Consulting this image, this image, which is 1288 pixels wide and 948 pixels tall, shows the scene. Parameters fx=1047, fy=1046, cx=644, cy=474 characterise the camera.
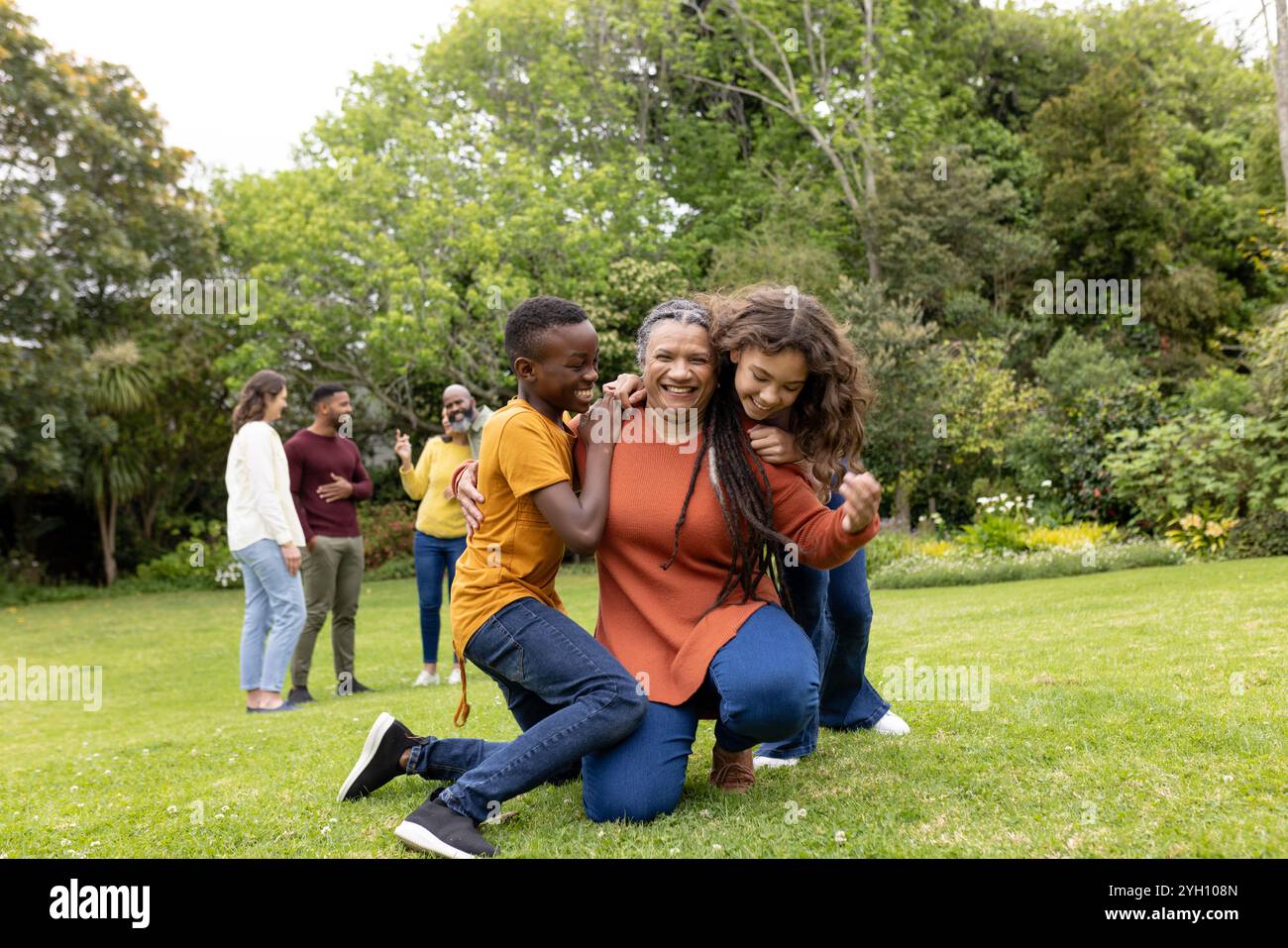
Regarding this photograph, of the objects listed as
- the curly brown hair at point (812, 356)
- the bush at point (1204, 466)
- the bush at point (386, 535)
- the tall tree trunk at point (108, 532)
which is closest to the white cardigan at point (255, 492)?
the curly brown hair at point (812, 356)

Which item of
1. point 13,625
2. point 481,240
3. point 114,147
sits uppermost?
point 114,147

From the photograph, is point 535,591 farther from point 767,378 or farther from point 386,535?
point 386,535

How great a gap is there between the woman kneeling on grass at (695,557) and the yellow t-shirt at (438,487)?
4.12 m

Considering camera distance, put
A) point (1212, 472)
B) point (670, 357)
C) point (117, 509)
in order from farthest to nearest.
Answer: point (117, 509) < point (1212, 472) < point (670, 357)

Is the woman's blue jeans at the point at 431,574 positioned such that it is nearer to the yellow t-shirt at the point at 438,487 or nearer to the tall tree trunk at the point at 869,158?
the yellow t-shirt at the point at 438,487

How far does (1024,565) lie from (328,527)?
8.55 meters

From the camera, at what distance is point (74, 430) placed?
1875 cm

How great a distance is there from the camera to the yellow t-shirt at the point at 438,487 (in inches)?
306

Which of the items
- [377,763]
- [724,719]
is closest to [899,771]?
[724,719]

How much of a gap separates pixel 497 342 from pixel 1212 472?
12.2 m

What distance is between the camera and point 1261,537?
11414 millimetres

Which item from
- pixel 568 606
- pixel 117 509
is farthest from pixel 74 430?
pixel 568 606
